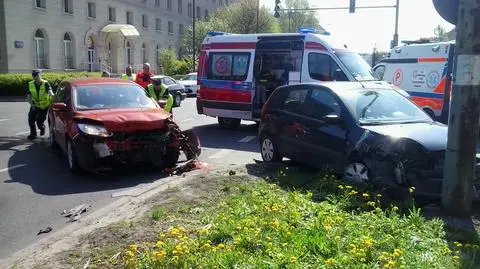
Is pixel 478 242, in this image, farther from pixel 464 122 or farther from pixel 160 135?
pixel 160 135

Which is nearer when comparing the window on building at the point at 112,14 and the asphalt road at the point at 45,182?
the asphalt road at the point at 45,182

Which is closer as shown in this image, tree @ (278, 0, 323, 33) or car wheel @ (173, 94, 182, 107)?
car wheel @ (173, 94, 182, 107)

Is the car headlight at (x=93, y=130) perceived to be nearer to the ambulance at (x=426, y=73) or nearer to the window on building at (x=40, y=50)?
the ambulance at (x=426, y=73)

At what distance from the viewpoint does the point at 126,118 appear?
26.5 feet

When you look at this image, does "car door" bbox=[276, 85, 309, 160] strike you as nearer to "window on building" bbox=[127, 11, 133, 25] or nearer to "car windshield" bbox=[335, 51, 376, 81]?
"car windshield" bbox=[335, 51, 376, 81]

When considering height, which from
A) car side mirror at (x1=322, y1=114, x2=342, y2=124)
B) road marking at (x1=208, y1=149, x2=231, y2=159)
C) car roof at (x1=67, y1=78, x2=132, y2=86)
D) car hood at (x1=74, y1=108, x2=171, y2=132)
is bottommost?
road marking at (x1=208, y1=149, x2=231, y2=159)

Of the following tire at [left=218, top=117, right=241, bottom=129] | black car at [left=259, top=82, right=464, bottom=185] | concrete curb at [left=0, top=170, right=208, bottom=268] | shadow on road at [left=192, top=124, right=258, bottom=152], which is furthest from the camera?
tire at [left=218, top=117, right=241, bottom=129]

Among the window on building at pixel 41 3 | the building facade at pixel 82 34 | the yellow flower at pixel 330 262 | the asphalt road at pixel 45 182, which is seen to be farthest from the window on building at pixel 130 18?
the yellow flower at pixel 330 262

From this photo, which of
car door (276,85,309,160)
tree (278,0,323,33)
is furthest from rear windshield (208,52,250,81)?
tree (278,0,323,33)

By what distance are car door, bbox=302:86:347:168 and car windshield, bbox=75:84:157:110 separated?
3023 millimetres

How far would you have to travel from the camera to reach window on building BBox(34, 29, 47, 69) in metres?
37.0

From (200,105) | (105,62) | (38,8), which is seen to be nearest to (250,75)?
(200,105)

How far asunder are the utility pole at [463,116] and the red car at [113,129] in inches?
184

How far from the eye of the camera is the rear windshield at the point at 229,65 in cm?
1418
